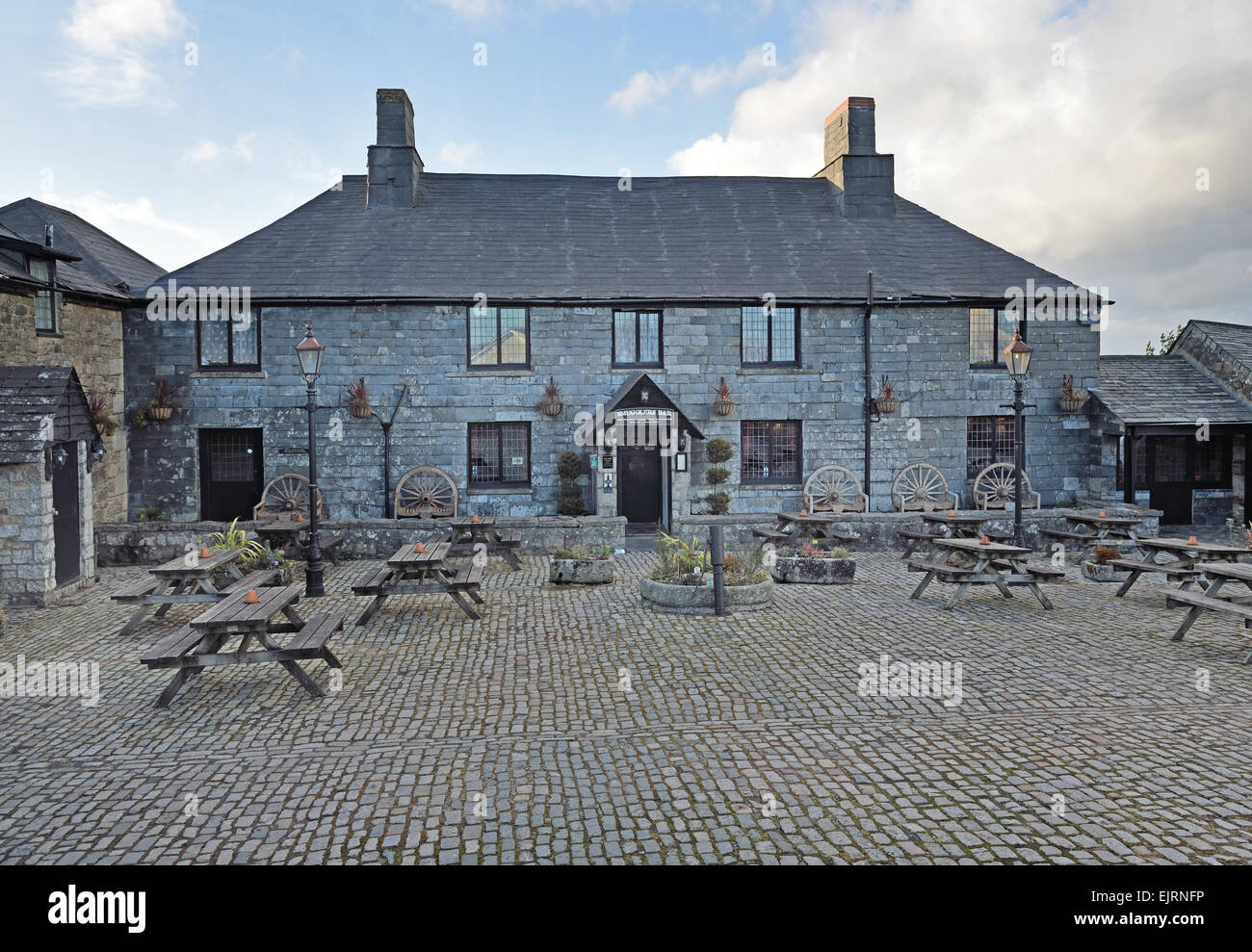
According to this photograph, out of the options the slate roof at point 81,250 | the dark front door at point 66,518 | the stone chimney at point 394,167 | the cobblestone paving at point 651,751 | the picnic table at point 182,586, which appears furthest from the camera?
the stone chimney at point 394,167

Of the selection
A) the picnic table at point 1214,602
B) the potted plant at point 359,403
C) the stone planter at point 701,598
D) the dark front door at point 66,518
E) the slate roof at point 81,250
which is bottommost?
the stone planter at point 701,598

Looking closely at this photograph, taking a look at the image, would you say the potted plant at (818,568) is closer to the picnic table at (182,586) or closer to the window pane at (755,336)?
the window pane at (755,336)


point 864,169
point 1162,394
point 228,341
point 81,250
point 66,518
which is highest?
point 864,169

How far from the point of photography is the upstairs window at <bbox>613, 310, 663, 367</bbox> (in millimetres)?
18062

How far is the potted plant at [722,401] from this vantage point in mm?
17656

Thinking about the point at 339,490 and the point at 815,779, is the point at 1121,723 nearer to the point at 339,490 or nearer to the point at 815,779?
the point at 815,779

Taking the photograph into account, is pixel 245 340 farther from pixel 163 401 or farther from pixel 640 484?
pixel 640 484

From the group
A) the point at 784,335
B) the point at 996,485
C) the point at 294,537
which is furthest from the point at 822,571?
the point at 294,537

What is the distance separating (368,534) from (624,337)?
22.7 ft

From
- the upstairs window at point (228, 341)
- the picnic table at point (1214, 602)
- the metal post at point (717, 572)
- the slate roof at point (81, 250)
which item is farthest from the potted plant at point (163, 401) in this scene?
the picnic table at point (1214, 602)

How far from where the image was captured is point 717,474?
17859mm

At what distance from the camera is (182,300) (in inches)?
680

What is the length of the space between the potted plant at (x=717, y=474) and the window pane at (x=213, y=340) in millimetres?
10558

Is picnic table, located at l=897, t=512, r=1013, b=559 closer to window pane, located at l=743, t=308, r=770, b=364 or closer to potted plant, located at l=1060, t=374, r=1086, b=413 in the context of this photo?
potted plant, located at l=1060, t=374, r=1086, b=413
